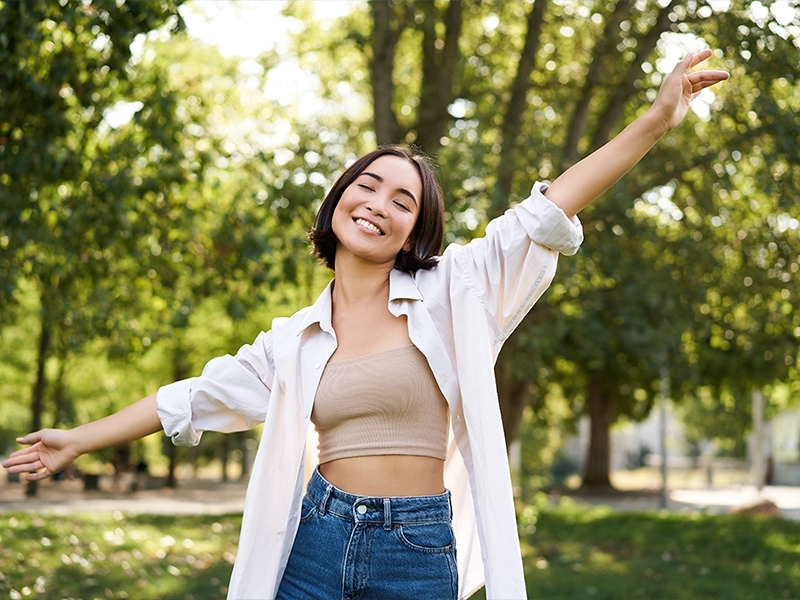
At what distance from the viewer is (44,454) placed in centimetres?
309

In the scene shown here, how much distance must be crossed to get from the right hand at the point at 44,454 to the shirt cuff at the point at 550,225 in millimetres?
1579

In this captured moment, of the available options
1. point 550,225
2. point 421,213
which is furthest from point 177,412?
point 550,225

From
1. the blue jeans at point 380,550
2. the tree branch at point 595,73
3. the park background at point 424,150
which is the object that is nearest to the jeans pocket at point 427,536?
the blue jeans at point 380,550

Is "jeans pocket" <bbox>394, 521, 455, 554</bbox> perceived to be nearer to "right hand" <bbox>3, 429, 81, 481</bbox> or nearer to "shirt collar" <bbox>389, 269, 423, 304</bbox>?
"shirt collar" <bbox>389, 269, 423, 304</bbox>

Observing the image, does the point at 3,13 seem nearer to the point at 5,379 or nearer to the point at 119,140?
the point at 119,140

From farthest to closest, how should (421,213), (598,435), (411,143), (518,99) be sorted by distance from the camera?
(598,435) → (518,99) → (411,143) → (421,213)

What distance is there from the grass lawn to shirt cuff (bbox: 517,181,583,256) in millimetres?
5186

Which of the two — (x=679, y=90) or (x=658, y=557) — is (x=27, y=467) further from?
(x=658, y=557)

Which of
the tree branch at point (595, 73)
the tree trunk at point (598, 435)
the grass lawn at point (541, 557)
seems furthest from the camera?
the tree trunk at point (598, 435)

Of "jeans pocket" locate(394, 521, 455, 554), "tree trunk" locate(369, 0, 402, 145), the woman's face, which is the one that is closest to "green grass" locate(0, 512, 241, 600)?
"jeans pocket" locate(394, 521, 455, 554)

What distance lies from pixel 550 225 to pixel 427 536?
35.6 inches

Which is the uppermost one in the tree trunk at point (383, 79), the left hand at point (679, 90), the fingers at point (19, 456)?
the tree trunk at point (383, 79)

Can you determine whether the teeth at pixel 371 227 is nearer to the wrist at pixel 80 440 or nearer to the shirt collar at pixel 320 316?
the shirt collar at pixel 320 316

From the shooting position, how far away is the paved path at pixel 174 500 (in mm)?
18250
